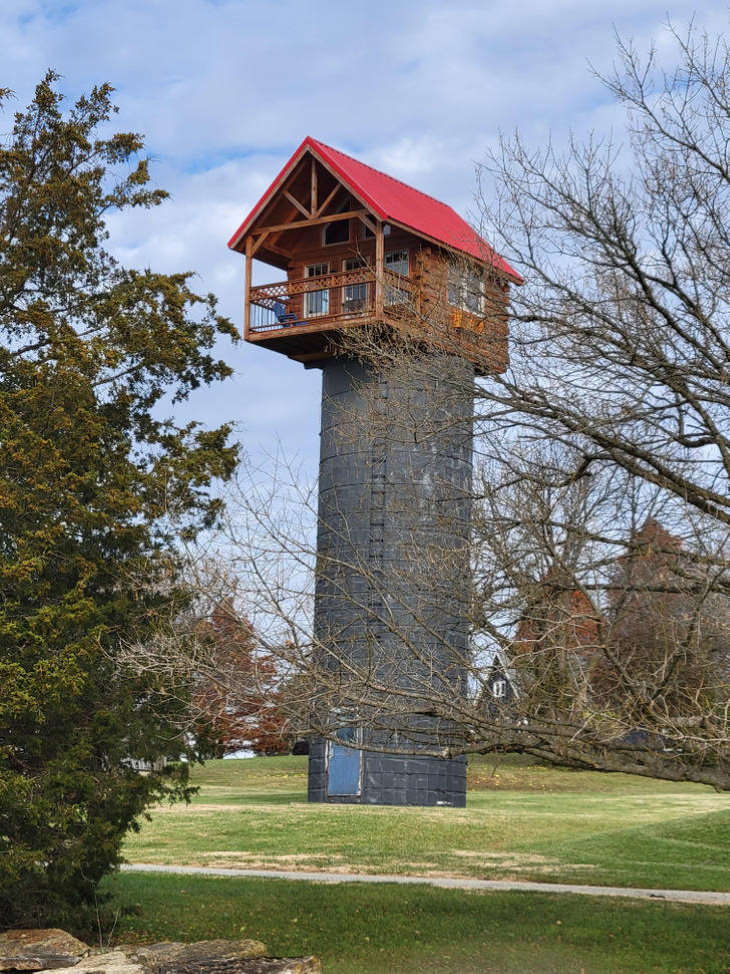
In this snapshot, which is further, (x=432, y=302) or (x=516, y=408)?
(x=432, y=302)

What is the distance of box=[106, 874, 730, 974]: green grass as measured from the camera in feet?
40.8

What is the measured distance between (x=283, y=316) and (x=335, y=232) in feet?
7.89

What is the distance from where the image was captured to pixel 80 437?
1326cm

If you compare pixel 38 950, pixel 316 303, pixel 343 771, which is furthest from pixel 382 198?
pixel 38 950

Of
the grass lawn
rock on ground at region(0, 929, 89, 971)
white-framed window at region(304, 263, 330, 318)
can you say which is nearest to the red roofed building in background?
white-framed window at region(304, 263, 330, 318)

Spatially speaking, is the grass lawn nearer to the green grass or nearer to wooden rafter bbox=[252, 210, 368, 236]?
the green grass

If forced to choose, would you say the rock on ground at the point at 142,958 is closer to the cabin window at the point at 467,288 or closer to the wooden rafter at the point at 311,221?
the cabin window at the point at 467,288

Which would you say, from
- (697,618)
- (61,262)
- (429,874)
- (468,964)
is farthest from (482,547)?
(429,874)

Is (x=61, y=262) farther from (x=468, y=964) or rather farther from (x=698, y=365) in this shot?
(x=468, y=964)

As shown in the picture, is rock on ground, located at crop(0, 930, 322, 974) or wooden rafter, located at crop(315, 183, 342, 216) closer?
rock on ground, located at crop(0, 930, 322, 974)

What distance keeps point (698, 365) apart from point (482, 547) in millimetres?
2486

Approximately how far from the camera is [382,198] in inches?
984

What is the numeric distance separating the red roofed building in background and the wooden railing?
37mm

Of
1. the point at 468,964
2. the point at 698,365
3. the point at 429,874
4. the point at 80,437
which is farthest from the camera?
the point at 429,874
